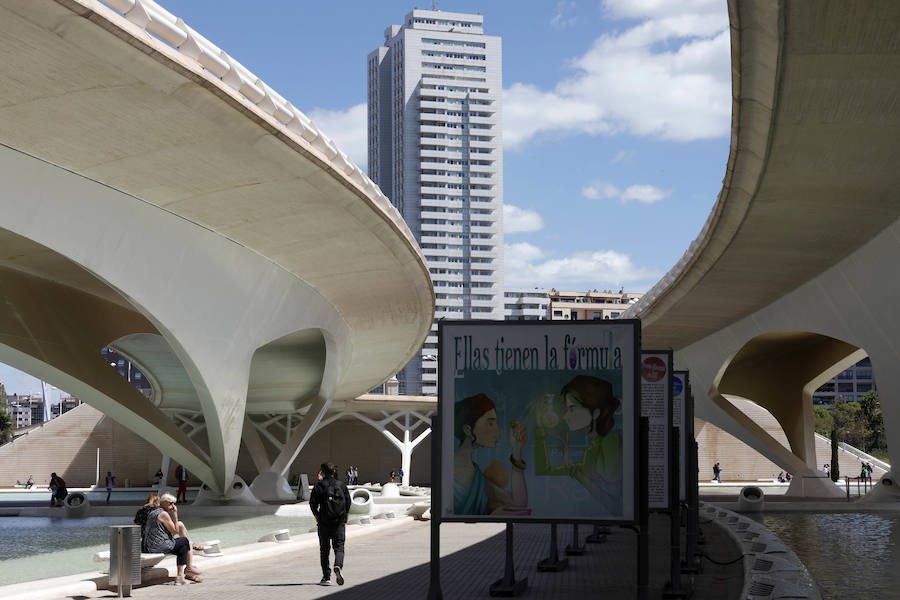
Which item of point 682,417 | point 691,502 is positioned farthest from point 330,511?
point 682,417

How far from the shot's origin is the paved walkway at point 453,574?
9.58 m

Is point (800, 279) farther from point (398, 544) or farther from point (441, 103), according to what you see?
point (441, 103)

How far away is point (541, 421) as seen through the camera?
823cm

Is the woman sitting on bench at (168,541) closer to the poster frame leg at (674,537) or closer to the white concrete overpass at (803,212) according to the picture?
the poster frame leg at (674,537)

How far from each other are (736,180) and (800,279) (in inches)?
415

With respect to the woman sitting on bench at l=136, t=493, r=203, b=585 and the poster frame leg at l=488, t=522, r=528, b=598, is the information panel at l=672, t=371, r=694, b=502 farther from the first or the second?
the woman sitting on bench at l=136, t=493, r=203, b=585

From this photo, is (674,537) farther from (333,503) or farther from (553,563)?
(333,503)

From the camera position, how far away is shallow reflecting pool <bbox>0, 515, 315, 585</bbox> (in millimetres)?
13117

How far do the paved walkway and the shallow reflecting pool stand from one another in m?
2.54

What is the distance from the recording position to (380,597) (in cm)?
927

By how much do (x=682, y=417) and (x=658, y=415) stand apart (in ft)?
5.09

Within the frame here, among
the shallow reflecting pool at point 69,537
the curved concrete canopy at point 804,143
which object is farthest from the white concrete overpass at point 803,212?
the shallow reflecting pool at point 69,537

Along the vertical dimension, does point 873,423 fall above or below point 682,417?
below

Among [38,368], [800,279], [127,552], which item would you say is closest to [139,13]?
[127,552]
